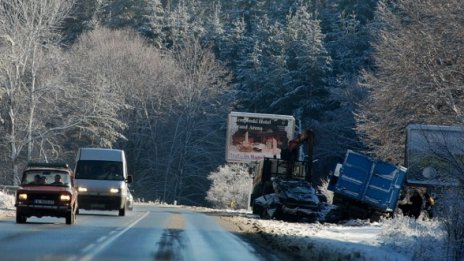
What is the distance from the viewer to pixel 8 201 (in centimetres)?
4281

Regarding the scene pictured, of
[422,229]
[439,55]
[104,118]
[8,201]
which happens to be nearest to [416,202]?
[439,55]

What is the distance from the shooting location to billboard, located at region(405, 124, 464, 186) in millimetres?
20672

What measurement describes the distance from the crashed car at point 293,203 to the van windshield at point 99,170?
7307 mm

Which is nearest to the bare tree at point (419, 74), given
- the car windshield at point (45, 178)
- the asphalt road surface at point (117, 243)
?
the asphalt road surface at point (117, 243)

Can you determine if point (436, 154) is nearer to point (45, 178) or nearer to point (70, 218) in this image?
point (70, 218)

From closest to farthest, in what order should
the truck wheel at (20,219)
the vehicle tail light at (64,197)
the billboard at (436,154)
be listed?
the billboard at (436,154)
the vehicle tail light at (64,197)
the truck wheel at (20,219)

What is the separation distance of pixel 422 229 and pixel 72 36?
7742 cm

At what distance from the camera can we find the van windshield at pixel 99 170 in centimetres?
3812

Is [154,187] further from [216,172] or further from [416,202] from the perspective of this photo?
[416,202]

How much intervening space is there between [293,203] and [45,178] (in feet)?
44.1

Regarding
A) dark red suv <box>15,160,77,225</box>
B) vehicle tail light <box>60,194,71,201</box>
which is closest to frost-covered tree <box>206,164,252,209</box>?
dark red suv <box>15,160,77,225</box>

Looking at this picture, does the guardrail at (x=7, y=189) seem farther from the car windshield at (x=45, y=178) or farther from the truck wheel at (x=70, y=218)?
the truck wheel at (x=70, y=218)

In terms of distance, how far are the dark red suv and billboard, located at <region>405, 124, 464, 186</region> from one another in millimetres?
11442

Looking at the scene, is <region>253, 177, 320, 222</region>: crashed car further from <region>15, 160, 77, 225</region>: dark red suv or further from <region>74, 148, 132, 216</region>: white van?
<region>15, 160, 77, 225</region>: dark red suv
